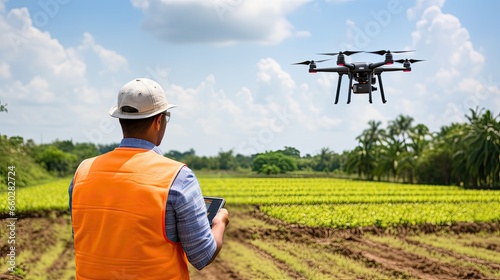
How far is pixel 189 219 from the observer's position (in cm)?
149

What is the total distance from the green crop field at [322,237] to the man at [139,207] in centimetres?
510

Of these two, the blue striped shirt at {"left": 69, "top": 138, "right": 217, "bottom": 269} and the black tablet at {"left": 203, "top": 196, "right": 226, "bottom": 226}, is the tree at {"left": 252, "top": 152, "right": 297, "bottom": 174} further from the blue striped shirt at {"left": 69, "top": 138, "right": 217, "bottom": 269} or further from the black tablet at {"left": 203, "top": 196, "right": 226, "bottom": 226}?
the blue striped shirt at {"left": 69, "top": 138, "right": 217, "bottom": 269}

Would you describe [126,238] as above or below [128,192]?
below

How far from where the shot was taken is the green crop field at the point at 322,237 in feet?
23.1

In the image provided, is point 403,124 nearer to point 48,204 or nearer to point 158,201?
point 48,204

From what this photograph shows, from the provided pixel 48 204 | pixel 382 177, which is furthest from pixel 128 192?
pixel 382 177

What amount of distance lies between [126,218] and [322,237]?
8887mm

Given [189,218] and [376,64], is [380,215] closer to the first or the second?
[376,64]

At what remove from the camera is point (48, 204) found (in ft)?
40.3

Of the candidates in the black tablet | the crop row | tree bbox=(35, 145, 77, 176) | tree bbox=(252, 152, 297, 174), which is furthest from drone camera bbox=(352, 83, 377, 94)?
tree bbox=(35, 145, 77, 176)

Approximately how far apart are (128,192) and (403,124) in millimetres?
50037

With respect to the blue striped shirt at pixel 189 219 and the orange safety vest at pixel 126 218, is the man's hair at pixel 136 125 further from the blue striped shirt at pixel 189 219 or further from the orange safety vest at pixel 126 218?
the blue striped shirt at pixel 189 219

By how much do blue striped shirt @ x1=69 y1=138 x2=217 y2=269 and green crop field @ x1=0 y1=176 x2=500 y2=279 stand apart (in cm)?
515

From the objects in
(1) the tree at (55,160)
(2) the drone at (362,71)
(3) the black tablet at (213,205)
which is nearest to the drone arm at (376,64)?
(2) the drone at (362,71)
